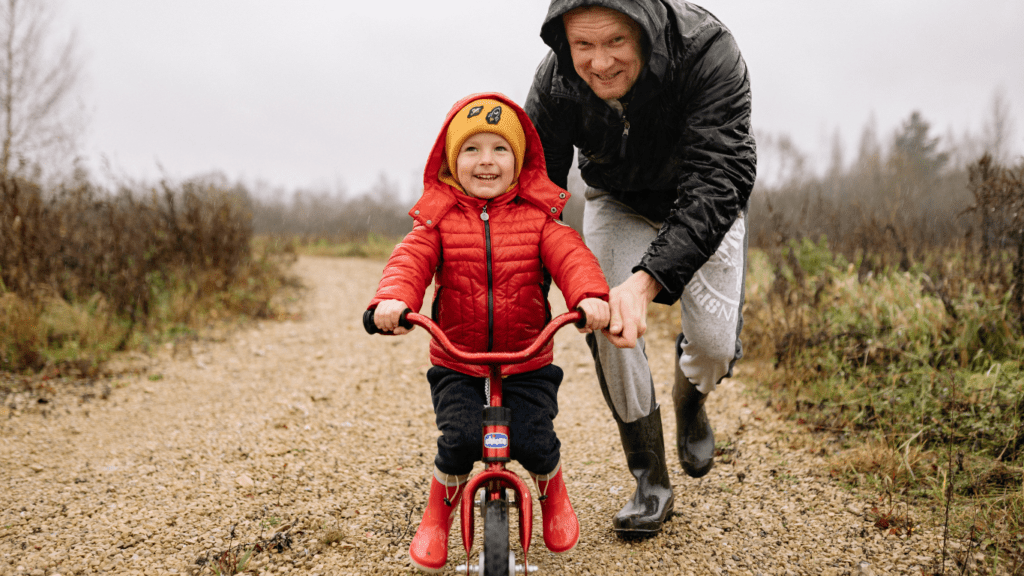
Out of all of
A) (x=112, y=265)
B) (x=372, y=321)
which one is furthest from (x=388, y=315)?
(x=112, y=265)

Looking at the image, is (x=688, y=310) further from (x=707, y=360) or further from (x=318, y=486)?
(x=318, y=486)

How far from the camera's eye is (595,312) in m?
1.85

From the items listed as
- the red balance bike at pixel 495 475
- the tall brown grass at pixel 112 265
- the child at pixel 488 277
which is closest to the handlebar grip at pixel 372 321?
the red balance bike at pixel 495 475

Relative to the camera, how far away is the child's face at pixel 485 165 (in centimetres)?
221

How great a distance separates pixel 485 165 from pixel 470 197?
5.0 inches

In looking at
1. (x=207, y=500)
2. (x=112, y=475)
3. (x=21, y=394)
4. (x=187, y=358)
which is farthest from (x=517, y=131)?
(x=187, y=358)

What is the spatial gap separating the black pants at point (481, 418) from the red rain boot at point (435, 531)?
110mm

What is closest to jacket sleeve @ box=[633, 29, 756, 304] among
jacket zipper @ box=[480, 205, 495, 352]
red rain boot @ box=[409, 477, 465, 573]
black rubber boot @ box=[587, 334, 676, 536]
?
jacket zipper @ box=[480, 205, 495, 352]

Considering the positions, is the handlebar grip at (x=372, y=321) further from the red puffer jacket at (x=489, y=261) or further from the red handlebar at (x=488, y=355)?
the red puffer jacket at (x=489, y=261)

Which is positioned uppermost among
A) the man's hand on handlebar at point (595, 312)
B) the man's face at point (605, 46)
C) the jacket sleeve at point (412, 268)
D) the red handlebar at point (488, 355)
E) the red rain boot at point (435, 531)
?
the man's face at point (605, 46)

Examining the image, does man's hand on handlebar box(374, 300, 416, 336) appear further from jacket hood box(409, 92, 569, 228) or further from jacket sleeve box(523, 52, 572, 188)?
jacket sleeve box(523, 52, 572, 188)

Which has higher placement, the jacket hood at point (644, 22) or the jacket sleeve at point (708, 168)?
the jacket hood at point (644, 22)

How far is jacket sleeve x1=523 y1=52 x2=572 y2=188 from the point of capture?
2482mm

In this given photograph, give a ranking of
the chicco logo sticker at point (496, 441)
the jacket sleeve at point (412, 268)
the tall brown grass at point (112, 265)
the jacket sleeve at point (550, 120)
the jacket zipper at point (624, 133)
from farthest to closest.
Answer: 1. the tall brown grass at point (112, 265)
2. the jacket sleeve at point (550, 120)
3. the jacket zipper at point (624, 133)
4. the jacket sleeve at point (412, 268)
5. the chicco logo sticker at point (496, 441)
